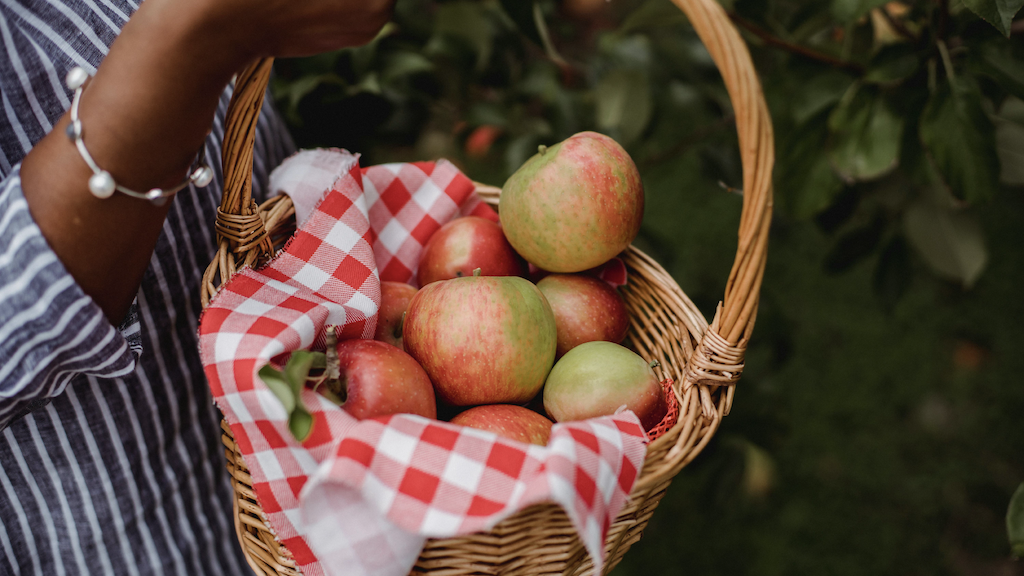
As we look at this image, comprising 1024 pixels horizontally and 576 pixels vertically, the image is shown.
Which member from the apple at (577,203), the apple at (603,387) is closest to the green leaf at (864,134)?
the apple at (577,203)

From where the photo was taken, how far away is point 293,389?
1.64 ft

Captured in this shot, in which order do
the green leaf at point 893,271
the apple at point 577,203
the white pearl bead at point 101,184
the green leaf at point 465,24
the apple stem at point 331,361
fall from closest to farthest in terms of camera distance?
the white pearl bead at point 101,184 < the apple stem at point 331,361 < the apple at point 577,203 < the green leaf at point 465,24 < the green leaf at point 893,271

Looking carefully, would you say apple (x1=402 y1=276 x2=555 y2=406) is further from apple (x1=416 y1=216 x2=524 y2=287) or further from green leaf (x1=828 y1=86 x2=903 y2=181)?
green leaf (x1=828 y1=86 x2=903 y2=181)

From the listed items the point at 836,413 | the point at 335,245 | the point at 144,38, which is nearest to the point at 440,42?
the point at 335,245

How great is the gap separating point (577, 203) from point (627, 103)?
1.60ft

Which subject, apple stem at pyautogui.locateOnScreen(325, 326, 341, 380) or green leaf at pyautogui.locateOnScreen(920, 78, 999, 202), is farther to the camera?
green leaf at pyautogui.locateOnScreen(920, 78, 999, 202)

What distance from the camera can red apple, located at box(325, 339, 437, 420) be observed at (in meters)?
0.60

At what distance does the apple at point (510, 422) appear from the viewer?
2.10 feet

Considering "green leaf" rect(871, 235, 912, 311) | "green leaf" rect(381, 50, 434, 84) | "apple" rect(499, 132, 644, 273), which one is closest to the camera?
"apple" rect(499, 132, 644, 273)

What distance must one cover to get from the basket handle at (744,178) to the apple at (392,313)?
0.68 feet

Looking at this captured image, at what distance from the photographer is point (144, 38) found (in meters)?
0.49

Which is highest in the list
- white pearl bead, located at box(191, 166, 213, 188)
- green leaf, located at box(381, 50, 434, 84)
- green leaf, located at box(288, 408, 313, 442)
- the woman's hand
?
the woman's hand

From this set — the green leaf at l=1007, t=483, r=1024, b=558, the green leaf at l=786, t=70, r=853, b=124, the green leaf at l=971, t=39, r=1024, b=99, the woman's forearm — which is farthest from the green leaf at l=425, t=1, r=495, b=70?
the green leaf at l=1007, t=483, r=1024, b=558

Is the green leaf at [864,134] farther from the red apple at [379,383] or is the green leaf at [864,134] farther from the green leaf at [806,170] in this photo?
the red apple at [379,383]
